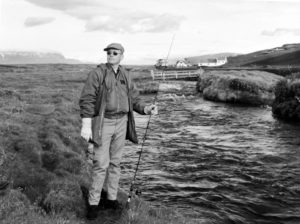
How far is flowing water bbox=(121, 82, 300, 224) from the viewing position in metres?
11.5

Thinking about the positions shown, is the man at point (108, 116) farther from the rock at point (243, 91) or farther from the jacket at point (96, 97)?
the rock at point (243, 91)

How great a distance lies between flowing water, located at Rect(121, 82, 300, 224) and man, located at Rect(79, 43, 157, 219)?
357cm

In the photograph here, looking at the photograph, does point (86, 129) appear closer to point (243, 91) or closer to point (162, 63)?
point (162, 63)

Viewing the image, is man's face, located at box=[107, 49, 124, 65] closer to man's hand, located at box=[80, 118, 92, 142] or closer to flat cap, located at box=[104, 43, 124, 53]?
flat cap, located at box=[104, 43, 124, 53]

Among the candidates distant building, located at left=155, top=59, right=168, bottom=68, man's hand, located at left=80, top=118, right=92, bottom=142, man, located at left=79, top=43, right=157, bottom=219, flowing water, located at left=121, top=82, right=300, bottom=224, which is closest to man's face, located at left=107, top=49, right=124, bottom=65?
man, located at left=79, top=43, right=157, bottom=219

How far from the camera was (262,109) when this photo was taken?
34.8 m

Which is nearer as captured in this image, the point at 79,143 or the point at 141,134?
the point at 79,143

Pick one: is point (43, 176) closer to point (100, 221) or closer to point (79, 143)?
point (100, 221)

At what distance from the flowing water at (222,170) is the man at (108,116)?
3566mm

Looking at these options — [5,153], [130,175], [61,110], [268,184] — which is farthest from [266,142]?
[5,153]

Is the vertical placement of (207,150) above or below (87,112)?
below

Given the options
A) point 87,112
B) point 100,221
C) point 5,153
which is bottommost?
point 100,221

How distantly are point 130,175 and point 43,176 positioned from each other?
4.73 meters

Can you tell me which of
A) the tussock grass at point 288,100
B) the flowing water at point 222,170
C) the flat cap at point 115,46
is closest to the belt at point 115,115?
the flat cap at point 115,46
